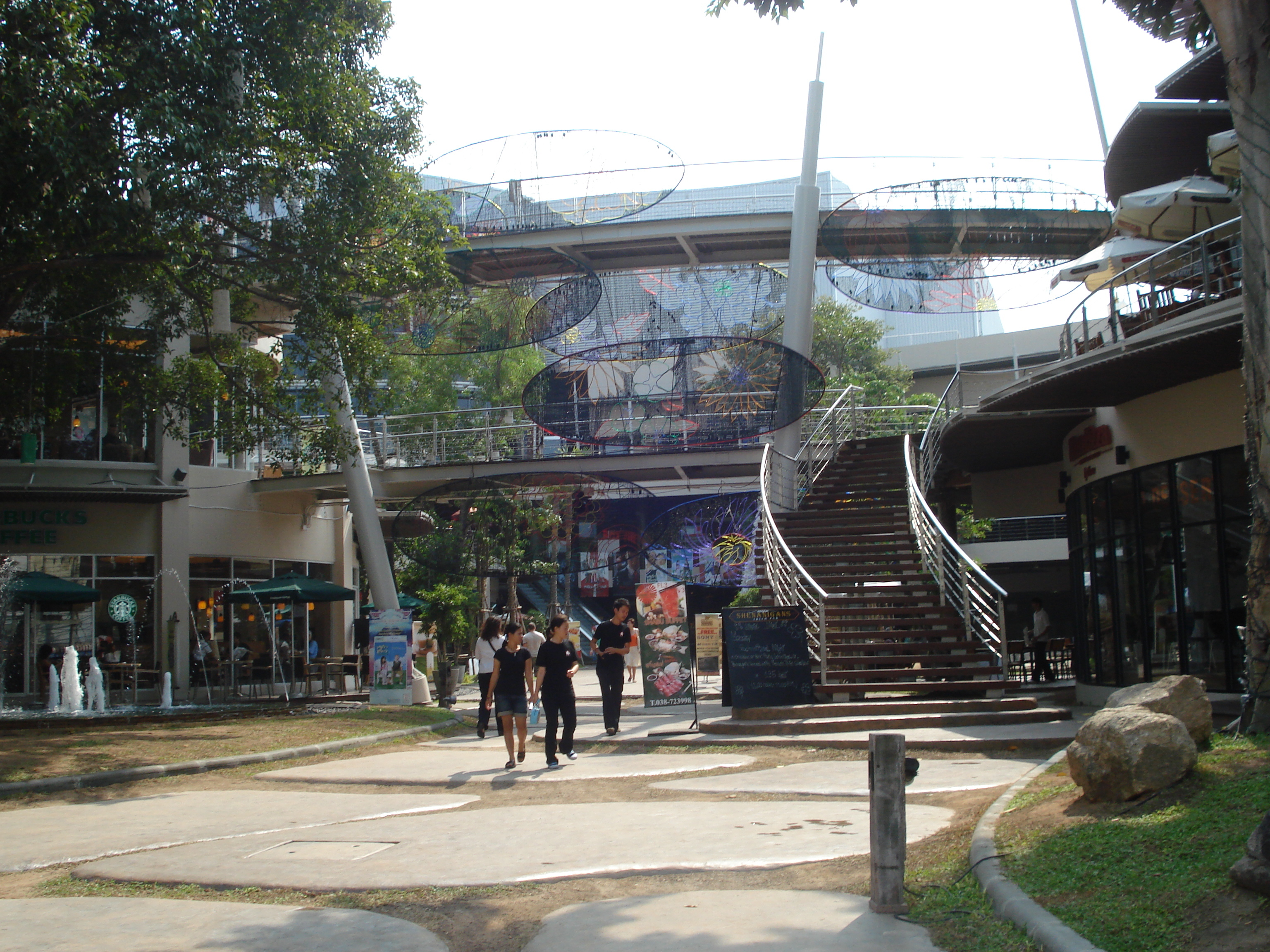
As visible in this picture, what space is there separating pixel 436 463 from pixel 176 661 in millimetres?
7822

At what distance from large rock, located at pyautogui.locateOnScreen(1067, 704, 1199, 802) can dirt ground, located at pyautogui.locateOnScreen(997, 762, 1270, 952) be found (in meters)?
0.08

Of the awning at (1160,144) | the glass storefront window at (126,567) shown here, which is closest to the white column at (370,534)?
the glass storefront window at (126,567)

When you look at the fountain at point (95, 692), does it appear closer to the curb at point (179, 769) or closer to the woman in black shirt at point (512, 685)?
the curb at point (179, 769)

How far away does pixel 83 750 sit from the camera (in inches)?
493

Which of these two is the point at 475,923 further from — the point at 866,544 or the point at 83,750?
the point at 866,544

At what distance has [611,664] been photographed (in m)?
14.8

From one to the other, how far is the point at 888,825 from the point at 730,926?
873 millimetres

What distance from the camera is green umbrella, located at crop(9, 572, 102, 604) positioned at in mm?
22469

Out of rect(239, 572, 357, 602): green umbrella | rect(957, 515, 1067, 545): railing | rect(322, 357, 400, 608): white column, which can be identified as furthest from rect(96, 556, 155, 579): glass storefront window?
rect(957, 515, 1067, 545): railing

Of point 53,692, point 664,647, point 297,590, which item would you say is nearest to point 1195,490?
point 664,647

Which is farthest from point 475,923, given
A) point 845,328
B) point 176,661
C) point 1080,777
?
point 845,328

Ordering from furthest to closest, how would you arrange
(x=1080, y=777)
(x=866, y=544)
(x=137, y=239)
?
(x=866, y=544)
(x=137, y=239)
(x=1080, y=777)

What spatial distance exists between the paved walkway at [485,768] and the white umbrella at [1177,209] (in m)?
9.25

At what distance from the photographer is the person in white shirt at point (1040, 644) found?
899 inches
